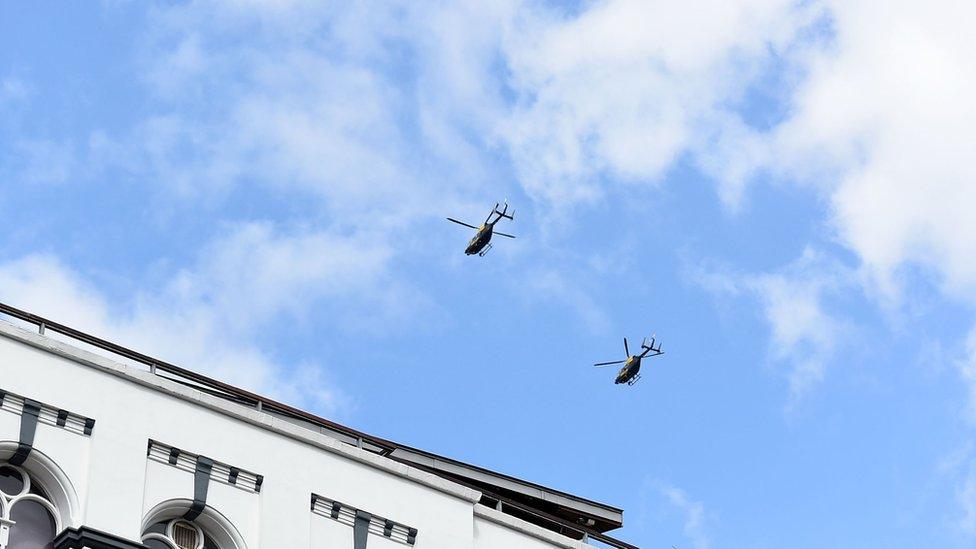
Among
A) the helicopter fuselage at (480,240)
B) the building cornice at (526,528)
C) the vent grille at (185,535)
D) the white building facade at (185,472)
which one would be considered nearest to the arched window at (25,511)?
the white building facade at (185,472)

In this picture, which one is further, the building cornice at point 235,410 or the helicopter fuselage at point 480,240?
the helicopter fuselage at point 480,240

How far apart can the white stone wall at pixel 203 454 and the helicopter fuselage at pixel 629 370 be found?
4516cm

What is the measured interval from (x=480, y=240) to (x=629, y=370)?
12644 millimetres

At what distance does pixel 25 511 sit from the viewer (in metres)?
31.3

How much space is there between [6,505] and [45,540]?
90cm

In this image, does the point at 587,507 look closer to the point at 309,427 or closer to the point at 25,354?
the point at 309,427

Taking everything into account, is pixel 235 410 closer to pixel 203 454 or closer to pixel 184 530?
pixel 203 454

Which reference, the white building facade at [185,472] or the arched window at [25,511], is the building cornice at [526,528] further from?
the arched window at [25,511]

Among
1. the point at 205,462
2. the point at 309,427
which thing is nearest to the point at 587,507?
the point at 309,427

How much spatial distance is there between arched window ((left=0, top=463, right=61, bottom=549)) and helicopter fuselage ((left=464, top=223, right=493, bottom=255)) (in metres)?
42.6

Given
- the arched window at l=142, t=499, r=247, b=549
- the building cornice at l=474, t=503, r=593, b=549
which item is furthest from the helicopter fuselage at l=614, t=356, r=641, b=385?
the arched window at l=142, t=499, r=247, b=549

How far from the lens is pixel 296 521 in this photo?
113 feet

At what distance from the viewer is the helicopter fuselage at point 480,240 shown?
73375mm

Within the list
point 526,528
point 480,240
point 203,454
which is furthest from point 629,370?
point 203,454
